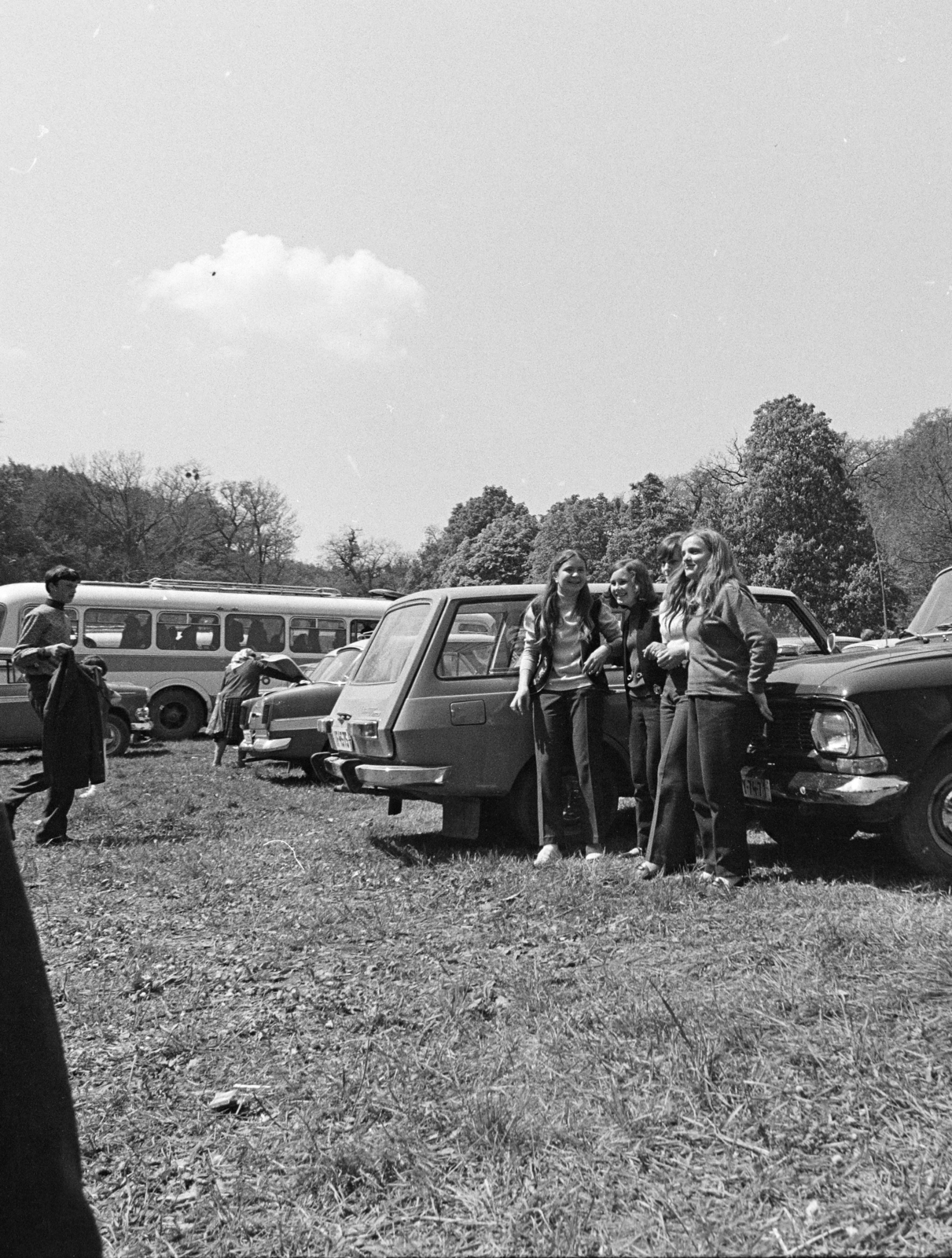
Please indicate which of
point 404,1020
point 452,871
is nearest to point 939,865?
point 452,871

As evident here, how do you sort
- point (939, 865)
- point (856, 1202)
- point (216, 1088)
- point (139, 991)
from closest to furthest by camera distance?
1. point (856, 1202)
2. point (216, 1088)
3. point (139, 991)
4. point (939, 865)

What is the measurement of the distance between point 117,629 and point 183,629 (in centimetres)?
131

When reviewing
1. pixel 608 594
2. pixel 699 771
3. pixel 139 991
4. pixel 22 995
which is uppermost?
pixel 608 594

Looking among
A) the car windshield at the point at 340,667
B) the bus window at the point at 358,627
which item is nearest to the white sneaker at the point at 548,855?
the car windshield at the point at 340,667

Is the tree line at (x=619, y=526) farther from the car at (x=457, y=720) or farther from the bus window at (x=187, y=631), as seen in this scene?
the car at (x=457, y=720)

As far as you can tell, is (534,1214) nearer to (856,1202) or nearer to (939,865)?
(856,1202)

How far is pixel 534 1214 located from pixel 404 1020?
151cm

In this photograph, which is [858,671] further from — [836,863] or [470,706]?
[470,706]

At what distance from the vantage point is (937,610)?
303 inches

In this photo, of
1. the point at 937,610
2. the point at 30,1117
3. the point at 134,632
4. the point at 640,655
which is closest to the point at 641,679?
the point at 640,655

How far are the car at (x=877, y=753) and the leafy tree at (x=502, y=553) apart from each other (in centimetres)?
7355

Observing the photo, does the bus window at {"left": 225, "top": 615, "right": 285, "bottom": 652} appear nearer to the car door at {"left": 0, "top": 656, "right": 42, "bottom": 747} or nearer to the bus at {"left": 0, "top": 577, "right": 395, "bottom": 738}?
the bus at {"left": 0, "top": 577, "right": 395, "bottom": 738}

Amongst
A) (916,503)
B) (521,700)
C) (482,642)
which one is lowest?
(521,700)

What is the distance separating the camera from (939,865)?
5.83 metres
